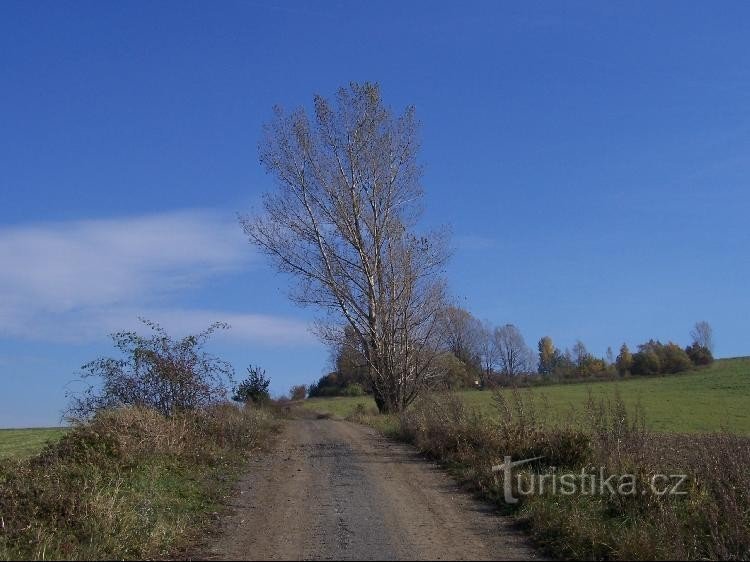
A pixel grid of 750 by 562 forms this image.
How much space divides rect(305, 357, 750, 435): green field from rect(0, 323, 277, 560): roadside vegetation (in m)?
6.56

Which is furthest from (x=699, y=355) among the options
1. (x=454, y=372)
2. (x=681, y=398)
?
(x=454, y=372)

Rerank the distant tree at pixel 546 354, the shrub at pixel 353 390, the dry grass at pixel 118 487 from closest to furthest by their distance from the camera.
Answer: the dry grass at pixel 118 487 → the shrub at pixel 353 390 → the distant tree at pixel 546 354

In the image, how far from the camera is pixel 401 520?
929 centimetres

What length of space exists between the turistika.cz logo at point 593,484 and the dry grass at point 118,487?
15.6 ft

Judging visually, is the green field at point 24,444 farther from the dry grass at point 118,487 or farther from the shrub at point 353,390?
the shrub at point 353,390

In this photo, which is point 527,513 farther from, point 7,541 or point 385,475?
point 7,541

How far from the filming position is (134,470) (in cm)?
1268

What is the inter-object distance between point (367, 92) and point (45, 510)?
2290 cm

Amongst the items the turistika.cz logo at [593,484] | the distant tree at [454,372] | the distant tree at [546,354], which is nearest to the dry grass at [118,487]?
the turistika.cz logo at [593,484]

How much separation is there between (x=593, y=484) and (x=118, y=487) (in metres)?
7.18

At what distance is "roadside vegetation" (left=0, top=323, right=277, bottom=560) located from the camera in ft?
28.3

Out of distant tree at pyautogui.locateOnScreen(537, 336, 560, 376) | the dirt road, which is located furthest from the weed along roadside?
distant tree at pyautogui.locateOnScreen(537, 336, 560, 376)

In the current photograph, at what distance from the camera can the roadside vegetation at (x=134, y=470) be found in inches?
340

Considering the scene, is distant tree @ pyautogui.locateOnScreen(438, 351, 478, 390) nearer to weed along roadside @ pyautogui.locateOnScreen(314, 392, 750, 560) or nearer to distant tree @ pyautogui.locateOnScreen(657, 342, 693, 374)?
weed along roadside @ pyautogui.locateOnScreen(314, 392, 750, 560)
